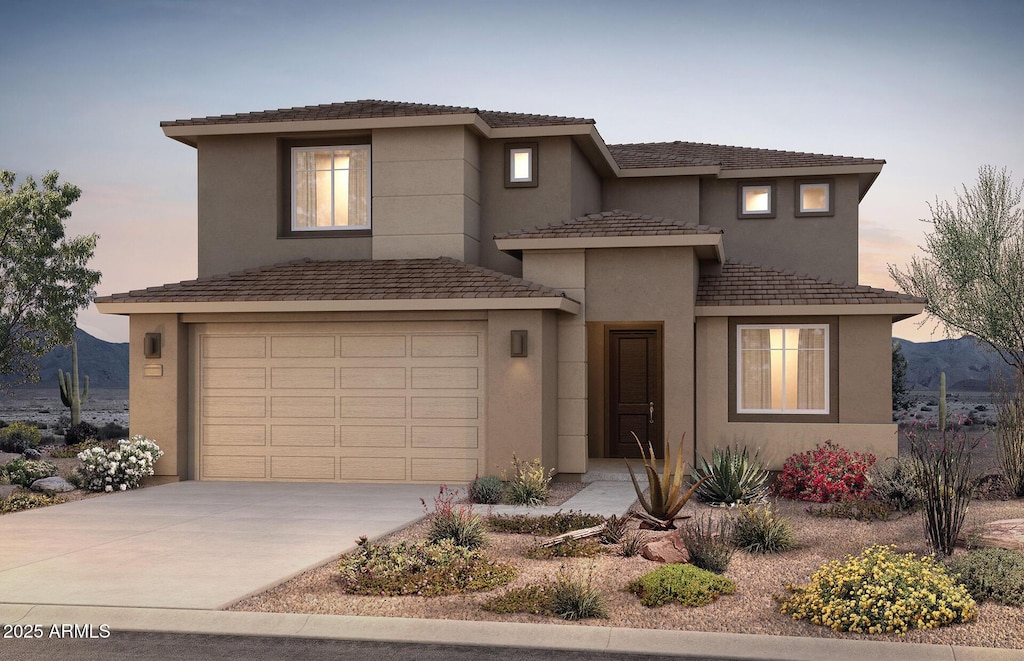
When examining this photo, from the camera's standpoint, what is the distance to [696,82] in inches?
1054

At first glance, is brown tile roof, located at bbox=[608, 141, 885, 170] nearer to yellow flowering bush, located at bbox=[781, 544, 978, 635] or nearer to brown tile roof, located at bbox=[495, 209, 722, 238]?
brown tile roof, located at bbox=[495, 209, 722, 238]

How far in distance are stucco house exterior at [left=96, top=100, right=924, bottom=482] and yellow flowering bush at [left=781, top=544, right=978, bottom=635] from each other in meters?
7.84

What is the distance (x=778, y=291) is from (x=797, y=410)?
2.06 m

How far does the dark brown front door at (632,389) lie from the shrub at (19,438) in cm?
1329

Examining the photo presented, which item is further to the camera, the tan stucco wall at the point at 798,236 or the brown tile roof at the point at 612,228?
the tan stucco wall at the point at 798,236

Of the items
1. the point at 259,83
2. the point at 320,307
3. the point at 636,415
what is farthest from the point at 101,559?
→ the point at 259,83

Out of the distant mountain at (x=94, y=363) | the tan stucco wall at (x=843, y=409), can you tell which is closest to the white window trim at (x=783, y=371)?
the tan stucco wall at (x=843, y=409)

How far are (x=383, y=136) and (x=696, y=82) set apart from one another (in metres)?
11.6

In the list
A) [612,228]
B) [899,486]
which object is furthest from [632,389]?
[899,486]

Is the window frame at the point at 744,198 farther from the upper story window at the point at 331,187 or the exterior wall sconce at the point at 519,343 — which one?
the upper story window at the point at 331,187

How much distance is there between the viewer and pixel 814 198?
2188cm

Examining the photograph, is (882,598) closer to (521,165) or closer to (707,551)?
(707,551)

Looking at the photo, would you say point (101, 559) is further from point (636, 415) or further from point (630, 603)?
point (636, 415)

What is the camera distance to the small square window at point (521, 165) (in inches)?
741
